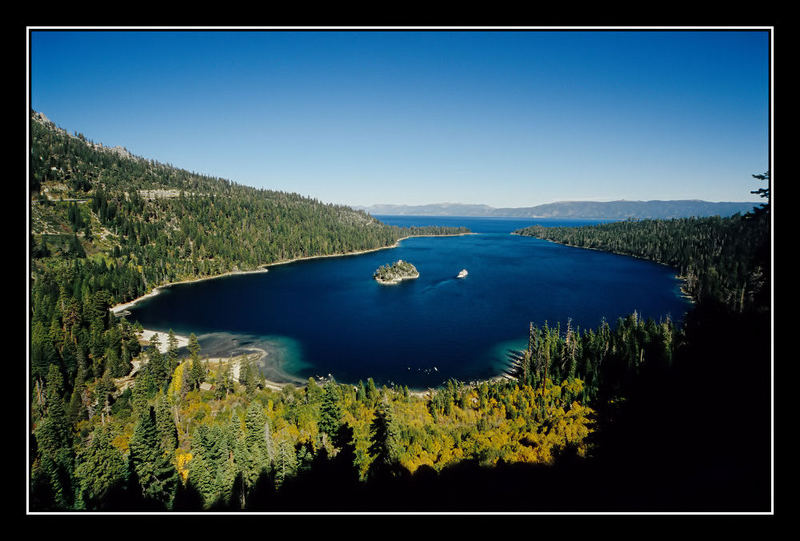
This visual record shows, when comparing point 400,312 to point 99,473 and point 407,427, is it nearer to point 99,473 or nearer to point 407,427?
point 407,427

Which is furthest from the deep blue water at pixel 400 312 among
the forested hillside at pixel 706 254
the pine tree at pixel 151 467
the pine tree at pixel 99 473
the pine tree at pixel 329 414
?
the pine tree at pixel 99 473

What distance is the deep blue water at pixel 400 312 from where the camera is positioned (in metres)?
61.4

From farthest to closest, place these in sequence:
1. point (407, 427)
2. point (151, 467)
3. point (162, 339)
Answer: point (162, 339), point (407, 427), point (151, 467)

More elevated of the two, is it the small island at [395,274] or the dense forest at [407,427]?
the small island at [395,274]

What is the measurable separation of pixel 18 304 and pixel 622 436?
35.1 m

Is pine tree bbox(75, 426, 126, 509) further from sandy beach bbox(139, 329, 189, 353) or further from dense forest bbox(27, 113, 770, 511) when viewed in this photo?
sandy beach bbox(139, 329, 189, 353)

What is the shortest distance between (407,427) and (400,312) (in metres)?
54.0

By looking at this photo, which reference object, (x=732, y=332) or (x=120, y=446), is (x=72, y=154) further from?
(x=732, y=332)

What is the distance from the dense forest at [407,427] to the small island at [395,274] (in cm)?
7032

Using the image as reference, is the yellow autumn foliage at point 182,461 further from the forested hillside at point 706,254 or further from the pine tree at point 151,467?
the forested hillside at point 706,254

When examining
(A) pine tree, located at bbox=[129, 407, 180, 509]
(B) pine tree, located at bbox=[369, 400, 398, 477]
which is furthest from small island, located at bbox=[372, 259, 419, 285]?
(A) pine tree, located at bbox=[129, 407, 180, 509]

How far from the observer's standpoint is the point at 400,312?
91125 millimetres

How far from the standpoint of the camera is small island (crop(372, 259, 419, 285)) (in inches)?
5052

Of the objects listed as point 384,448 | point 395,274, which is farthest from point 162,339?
point 395,274
